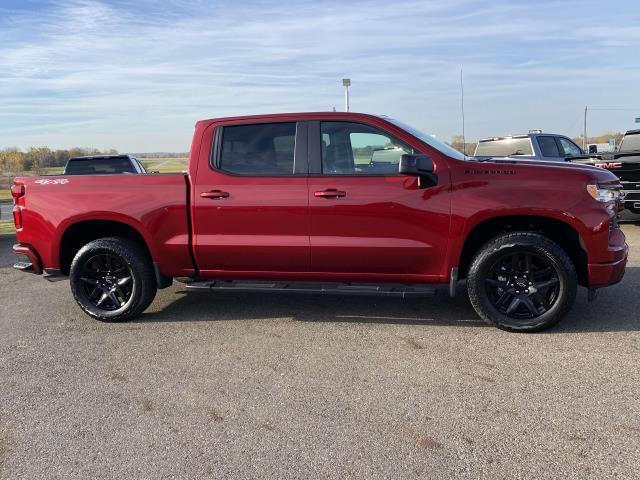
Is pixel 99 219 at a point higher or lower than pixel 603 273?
higher

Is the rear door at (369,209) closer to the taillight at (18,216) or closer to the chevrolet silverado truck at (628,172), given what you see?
the taillight at (18,216)

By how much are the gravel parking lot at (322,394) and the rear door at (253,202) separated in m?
0.64

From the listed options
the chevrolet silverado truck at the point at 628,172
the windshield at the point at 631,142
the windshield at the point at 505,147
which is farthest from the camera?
the windshield at the point at 505,147

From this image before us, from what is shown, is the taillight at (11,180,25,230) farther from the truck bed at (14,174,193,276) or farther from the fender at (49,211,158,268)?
the fender at (49,211,158,268)

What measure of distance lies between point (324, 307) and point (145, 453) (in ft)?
9.52

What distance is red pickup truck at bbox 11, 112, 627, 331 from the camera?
4531 mm

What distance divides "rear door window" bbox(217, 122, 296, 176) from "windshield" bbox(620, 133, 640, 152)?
393 inches

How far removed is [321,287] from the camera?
195 inches

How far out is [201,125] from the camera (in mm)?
5246

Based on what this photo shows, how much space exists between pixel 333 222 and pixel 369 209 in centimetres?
34

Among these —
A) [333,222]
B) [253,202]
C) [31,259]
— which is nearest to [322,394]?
[333,222]

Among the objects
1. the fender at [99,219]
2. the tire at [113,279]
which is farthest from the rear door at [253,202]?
the tire at [113,279]

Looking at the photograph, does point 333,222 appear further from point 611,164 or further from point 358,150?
point 611,164

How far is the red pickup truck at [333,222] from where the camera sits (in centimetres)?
453
